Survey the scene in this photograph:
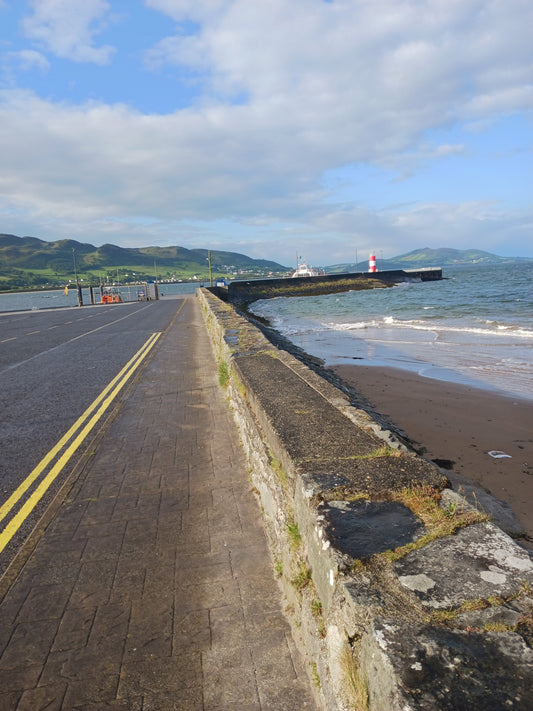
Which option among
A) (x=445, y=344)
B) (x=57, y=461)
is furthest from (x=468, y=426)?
(x=445, y=344)

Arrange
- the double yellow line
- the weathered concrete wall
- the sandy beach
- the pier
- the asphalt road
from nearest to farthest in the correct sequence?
the weathered concrete wall < the pier < the double yellow line < the asphalt road < the sandy beach

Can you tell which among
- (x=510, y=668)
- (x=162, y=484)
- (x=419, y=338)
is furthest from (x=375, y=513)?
(x=419, y=338)

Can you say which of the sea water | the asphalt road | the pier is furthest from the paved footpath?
the sea water

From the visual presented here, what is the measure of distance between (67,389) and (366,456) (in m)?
7.54

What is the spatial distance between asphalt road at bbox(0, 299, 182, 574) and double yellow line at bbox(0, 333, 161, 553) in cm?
7

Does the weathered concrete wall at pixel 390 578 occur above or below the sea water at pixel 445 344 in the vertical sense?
above

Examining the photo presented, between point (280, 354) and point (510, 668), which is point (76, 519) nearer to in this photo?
point (510, 668)

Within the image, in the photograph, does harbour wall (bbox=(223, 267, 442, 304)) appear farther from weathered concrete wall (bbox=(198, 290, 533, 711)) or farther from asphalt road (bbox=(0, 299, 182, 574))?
weathered concrete wall (bbox=(198, 290, 533, 711))

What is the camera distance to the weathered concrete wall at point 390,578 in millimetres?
1503

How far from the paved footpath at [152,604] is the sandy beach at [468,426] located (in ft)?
9.59

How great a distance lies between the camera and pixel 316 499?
2705 mm

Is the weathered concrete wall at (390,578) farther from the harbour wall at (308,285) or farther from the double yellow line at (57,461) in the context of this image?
the harbour wall at (308,285)

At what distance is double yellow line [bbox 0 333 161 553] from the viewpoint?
4195 mm

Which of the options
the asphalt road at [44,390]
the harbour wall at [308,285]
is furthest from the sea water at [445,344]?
the harbour wall at [308,285]
